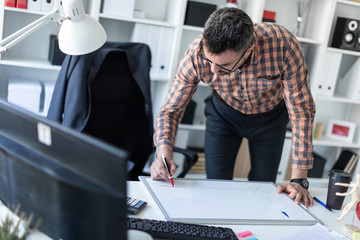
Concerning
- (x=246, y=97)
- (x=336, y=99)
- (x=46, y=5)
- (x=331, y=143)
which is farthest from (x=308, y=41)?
(x=46, y=5)

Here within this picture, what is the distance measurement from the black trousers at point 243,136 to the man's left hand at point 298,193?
52cm

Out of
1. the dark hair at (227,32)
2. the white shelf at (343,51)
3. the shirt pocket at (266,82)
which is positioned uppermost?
the white shelf at (343,51)

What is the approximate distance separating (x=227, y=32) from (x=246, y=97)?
0.58 metres

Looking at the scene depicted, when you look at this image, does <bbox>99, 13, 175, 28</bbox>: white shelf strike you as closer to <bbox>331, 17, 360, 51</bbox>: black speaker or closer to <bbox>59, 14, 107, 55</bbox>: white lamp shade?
<bbox>331, 17, 360, 51</bbox>: black speaker

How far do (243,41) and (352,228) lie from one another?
0.75 m

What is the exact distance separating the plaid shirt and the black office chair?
40 cm

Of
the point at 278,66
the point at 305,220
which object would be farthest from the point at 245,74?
the point at 305,220

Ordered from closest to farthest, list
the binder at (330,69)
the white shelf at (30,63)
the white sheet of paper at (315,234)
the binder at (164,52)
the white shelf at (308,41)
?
the white sheet of paper at (315,234), the white shelf at (30,63), the binder at (164,52), the white shelf at (308,41), the binder at (330,69)

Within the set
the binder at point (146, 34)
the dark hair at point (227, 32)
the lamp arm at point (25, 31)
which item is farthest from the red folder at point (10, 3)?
the dark hair at point (227, 32)

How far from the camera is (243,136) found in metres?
2.23

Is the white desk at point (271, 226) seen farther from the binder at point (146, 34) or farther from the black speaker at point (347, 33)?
the black speaker at point (347, 33)

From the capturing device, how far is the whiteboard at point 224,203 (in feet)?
4.53

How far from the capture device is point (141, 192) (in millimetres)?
1509

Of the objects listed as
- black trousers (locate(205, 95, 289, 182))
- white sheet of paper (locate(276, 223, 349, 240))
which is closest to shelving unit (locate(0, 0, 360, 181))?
black trousers (locate(205, 95, 289, 182))
